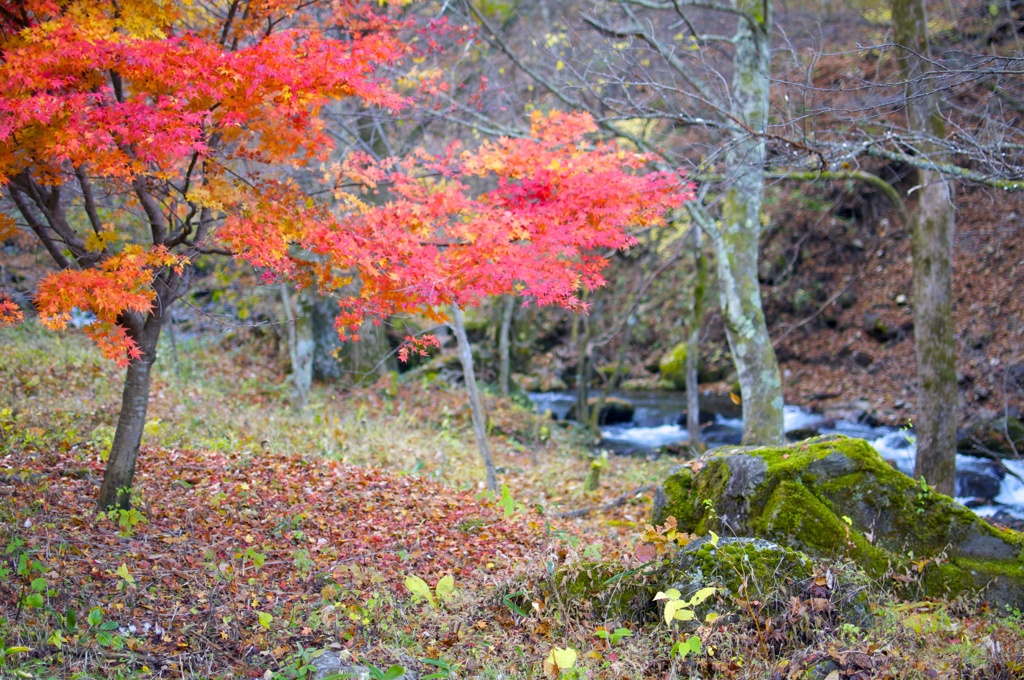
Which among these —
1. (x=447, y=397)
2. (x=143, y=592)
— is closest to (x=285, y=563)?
(x=143, y=592)

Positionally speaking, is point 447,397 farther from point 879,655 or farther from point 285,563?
point 879,655

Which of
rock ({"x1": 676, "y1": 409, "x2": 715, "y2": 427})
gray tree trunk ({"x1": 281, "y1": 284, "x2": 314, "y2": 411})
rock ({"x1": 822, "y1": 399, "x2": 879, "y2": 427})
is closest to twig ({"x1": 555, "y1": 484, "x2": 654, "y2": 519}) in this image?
gray tree trunk ({"x1": 281, "y1": 284, "x2": 314, "y2": 411})

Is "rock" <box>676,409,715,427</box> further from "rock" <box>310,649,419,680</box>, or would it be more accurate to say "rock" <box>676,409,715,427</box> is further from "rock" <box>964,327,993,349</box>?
"rock" <box>310,649,419,680</box>

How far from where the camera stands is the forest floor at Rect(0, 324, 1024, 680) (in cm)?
391

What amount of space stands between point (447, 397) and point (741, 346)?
7.32m

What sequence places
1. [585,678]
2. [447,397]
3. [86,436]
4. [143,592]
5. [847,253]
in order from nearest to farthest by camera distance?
[585,678]
[143,592]
[86,436]
[447,397]
[847,253]

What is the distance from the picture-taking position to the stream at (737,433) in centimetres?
1061

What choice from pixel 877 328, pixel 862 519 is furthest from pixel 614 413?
pixel 862 519

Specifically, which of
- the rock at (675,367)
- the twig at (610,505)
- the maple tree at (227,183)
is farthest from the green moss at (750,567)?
the rock at (675,367)

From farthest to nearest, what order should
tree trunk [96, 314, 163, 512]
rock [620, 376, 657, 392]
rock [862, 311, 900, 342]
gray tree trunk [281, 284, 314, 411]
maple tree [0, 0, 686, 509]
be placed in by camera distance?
rock [620, 376, 657, 392]
rock [862, 311, 900, 342]
gray tree trunk [281, 284, 314, 411]
tree trunk [96, 314, 163, 512]
maple tree [0, 0, 686, 509]

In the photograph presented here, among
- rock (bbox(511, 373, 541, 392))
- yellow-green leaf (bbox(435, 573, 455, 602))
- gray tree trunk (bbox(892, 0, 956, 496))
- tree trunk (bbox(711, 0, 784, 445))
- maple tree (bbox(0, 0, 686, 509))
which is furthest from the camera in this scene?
rock (bbox(511, 373, 541, 392))

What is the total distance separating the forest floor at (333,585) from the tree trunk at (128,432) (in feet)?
0.62

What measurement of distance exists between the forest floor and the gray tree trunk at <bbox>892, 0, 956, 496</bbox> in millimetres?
3308

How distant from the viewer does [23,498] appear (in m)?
5.63
